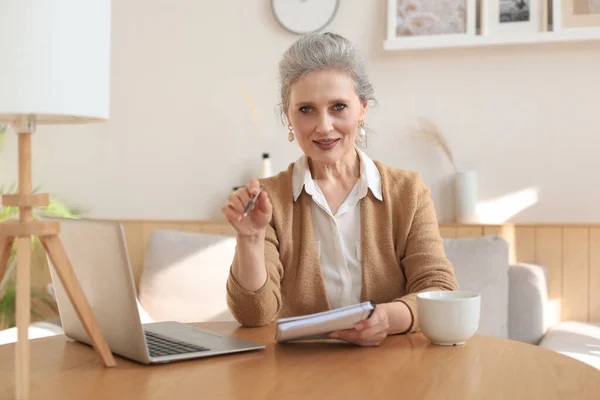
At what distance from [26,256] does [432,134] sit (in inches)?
83.3

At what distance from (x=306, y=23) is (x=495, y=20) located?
29.6 inches

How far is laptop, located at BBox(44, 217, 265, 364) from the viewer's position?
113cm

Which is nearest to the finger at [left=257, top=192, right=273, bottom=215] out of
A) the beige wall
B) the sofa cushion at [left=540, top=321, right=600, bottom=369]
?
the sofa cushion at [left=540, top=321, right=600, bottom=369]

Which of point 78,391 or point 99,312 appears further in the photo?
point 99,312

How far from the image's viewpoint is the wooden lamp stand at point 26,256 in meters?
1.02

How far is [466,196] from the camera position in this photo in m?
2.86

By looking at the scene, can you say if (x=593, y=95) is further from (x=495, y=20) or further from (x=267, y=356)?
(x=267, y=356)

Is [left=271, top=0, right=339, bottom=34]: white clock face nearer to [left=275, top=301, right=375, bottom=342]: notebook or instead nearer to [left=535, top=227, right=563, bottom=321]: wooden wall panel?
[left=535, top=227, right=563, bottom=321]: wooden wall panel

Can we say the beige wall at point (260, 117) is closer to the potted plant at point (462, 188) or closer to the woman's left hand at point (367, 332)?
the potted plant at point (462, 188)

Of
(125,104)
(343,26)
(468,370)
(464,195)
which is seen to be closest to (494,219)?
(464,195)

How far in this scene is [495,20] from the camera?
9.42 feet

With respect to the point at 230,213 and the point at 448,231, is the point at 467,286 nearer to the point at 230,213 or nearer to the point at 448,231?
the point at 448,231

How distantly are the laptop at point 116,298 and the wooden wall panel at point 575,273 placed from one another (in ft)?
5.85

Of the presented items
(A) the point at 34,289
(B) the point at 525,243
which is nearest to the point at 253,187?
(B) the point at 525,243
